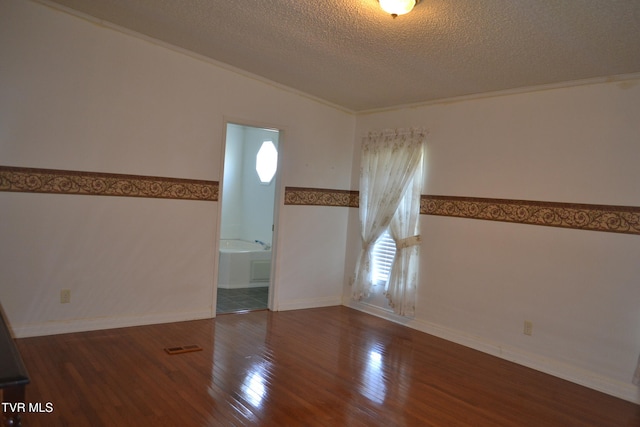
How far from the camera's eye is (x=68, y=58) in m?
3.83

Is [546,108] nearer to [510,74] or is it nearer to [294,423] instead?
[510,74]

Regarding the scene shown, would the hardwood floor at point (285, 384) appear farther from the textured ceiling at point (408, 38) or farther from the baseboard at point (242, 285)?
the textured ceiling at point (408, 38)

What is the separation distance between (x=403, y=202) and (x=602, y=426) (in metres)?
2.75

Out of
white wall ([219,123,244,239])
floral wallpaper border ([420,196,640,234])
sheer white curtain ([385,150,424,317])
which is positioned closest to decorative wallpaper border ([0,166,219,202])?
sheer white curtain ([385,150,424,317])

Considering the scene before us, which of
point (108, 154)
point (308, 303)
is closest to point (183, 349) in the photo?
point (108, 154)

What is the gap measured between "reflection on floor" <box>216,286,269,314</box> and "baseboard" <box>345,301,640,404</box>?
1735mm

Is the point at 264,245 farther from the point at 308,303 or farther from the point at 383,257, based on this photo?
the point at 383,257

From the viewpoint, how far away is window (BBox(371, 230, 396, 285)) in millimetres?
5200

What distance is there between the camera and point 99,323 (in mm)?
4098

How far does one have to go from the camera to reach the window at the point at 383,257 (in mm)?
5200

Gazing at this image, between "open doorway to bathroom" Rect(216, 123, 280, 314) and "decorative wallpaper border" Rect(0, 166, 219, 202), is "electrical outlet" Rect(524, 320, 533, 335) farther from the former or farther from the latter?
"decorative wallpaper border" Rect(0, 166, 219, 202)

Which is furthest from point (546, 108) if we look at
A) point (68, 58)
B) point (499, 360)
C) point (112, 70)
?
point (68, 58)

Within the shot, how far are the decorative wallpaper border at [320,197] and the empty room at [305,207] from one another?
0.06 metres

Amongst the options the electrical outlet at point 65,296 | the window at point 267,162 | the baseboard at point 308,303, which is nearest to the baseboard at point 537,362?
the baseboard at point 308,303
